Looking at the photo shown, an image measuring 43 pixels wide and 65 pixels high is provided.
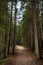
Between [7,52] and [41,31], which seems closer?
[7,52]

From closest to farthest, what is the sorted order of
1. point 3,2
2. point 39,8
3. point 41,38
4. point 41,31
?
1. point 3,2
2. point 39,8
3. point 41,31
4. point 41,38

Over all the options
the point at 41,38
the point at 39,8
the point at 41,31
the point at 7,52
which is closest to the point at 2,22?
the point at 39,8

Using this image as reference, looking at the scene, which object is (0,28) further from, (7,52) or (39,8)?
(7,52)

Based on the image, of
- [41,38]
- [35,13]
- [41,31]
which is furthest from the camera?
[41,38]

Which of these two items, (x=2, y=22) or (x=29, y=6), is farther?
(x=29, y=6)

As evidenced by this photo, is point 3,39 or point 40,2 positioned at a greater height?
point 40,2

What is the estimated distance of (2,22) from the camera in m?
14.0

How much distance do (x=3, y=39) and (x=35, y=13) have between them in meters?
6.76

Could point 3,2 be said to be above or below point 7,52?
above

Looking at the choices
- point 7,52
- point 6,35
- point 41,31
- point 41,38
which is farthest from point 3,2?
point 41,38

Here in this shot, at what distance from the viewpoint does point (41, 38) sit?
88.5 ft

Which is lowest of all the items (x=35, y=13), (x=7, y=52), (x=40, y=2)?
(x=7, y=52)

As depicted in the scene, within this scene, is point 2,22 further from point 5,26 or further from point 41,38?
point 41,38

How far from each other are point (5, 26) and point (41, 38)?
1303 centimetres
